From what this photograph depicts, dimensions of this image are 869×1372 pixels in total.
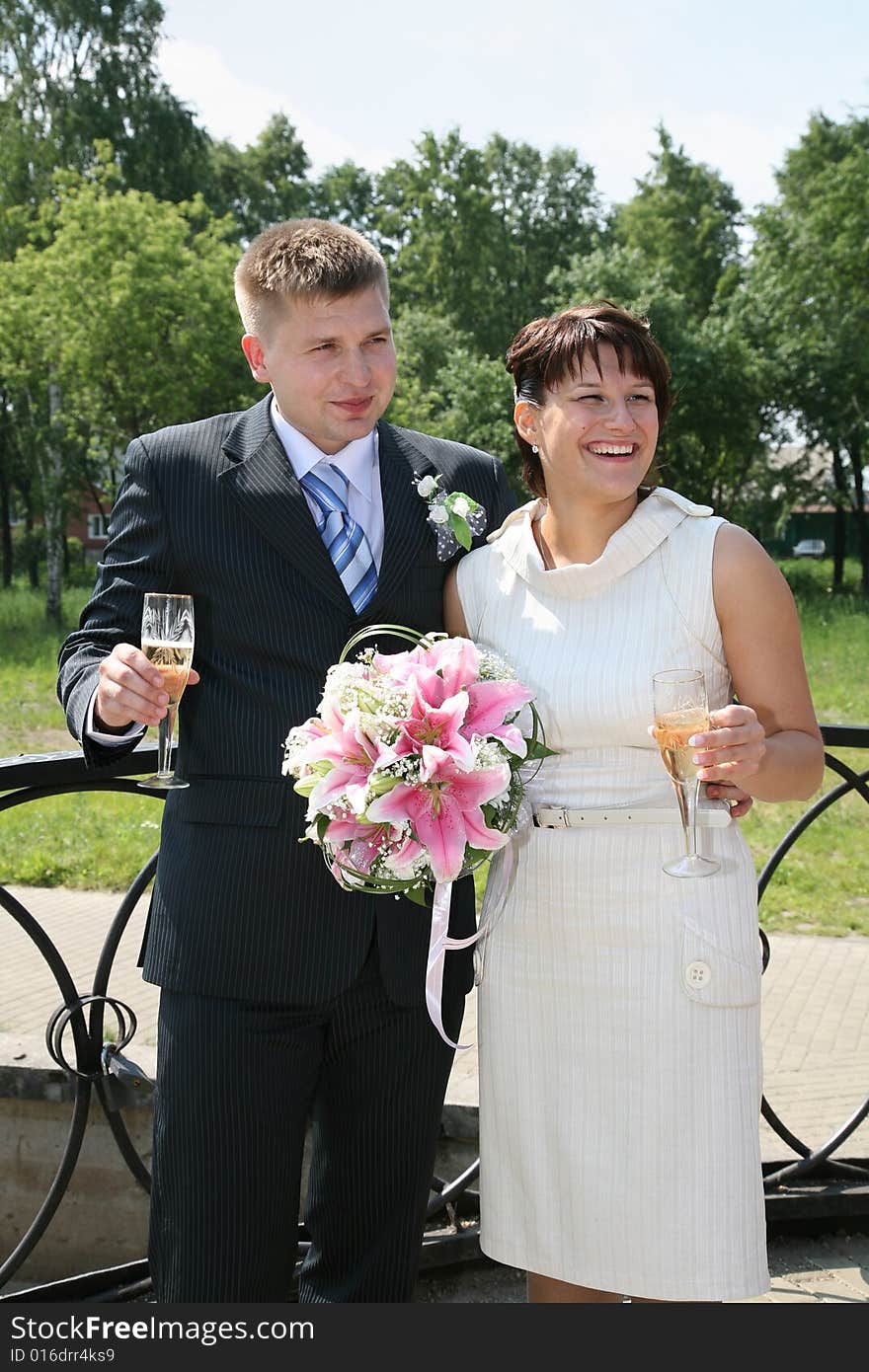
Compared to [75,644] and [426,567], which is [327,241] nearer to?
[426,567]

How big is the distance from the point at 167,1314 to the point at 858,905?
650cm

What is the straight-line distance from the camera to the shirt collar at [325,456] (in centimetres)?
274

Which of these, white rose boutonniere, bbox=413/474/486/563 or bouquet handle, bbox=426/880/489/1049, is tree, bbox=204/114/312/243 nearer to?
white rose boutonniere, bbox=413/474/486/563

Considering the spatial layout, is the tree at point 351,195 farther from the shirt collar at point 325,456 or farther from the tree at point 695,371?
the shirt collar at point 325,456

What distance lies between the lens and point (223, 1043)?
8.38 feet

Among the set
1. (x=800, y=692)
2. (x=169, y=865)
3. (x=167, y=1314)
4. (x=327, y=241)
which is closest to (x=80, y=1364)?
(x=167, y=1314)

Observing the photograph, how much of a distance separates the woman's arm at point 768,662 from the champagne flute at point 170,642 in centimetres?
109

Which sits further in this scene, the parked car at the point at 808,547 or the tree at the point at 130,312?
the parked car at the point at 808,547

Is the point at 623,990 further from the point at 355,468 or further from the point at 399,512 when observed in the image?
the point at 355,468

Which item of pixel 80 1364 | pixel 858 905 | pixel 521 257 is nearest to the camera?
pixel 80 1364

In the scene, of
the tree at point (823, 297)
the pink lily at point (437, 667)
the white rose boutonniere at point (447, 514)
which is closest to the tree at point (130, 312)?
the tree at point (823, 297)

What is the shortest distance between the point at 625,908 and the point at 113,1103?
173 cm

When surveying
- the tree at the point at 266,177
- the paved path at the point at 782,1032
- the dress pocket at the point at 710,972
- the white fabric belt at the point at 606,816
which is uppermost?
the tree at the point at 266,177

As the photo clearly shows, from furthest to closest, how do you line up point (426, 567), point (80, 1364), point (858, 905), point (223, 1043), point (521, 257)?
point (521, 257), point (858, 905), point (426, 567), point (223, 1043), point (80, 1364)
